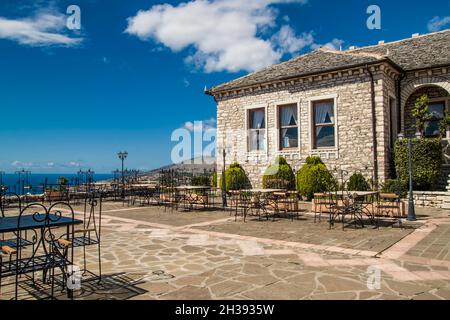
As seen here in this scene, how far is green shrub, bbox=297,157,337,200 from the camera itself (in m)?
14.1

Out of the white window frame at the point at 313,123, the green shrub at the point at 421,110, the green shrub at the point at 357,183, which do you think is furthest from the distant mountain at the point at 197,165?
the green shrub at the point at 421,110

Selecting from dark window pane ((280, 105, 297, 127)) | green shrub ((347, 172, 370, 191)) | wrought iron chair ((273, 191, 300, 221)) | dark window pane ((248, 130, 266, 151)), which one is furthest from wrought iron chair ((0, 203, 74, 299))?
dark window pane ((248, 130, 266, 151))

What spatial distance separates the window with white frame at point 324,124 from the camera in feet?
49.2

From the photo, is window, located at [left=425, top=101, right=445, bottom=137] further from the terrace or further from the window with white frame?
the terrace

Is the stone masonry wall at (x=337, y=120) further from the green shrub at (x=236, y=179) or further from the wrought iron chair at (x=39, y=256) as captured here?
the wrought iron chair at (x=39, y=256)

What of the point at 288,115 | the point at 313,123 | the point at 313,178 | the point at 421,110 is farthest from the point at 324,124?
the point at 421,110

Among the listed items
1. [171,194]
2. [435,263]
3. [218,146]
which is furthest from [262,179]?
[435,263]

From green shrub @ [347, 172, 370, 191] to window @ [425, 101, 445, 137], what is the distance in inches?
177

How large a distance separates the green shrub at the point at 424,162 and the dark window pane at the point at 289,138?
15.6 feet

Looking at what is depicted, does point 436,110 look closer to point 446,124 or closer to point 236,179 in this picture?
point 446,124

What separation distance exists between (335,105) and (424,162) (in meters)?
4.18

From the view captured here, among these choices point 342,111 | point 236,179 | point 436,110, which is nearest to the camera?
point 342,111

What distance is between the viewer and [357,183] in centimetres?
1341
